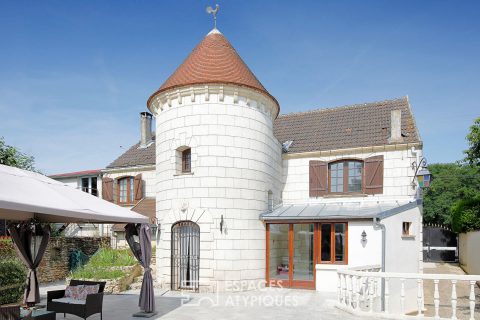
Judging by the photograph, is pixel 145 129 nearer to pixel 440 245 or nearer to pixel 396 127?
pixel 396 127

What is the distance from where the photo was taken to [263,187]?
14016 mm

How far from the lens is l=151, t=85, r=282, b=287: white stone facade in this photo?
501 inches

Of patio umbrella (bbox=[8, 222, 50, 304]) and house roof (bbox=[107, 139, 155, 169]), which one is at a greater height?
house roof (bbox=[107, 139, 155, 169])

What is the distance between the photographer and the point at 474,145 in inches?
469

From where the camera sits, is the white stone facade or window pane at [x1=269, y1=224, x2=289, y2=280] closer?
the white stone facade

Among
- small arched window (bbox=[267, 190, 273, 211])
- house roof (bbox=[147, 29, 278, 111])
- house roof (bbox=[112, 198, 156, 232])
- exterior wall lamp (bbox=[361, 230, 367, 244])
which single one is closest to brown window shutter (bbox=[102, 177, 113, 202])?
house roof (bbox=[112, 198, 156, 232])

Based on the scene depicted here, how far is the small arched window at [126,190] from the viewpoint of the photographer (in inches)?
816

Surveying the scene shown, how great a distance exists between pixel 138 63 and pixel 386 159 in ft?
32.5

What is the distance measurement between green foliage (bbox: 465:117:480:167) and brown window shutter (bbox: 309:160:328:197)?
5.29m

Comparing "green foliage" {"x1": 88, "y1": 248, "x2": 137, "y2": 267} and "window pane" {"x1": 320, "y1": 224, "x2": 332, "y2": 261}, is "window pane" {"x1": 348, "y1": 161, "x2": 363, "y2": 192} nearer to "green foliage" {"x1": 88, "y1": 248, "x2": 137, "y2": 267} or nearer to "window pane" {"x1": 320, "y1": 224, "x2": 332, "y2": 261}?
"window pane" {"x1": 320, "y1": 224, "x2": 332, "y2": 261}

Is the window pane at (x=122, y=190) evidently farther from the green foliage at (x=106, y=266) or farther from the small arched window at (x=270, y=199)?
the small arched window at (x=270, y=199)

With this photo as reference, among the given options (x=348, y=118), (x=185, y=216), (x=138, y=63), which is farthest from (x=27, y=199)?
(x=348, y=118)

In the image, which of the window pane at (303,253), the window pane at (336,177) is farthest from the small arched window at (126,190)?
the window pane at (336,177)

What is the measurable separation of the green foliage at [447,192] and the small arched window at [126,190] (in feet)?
88.3
